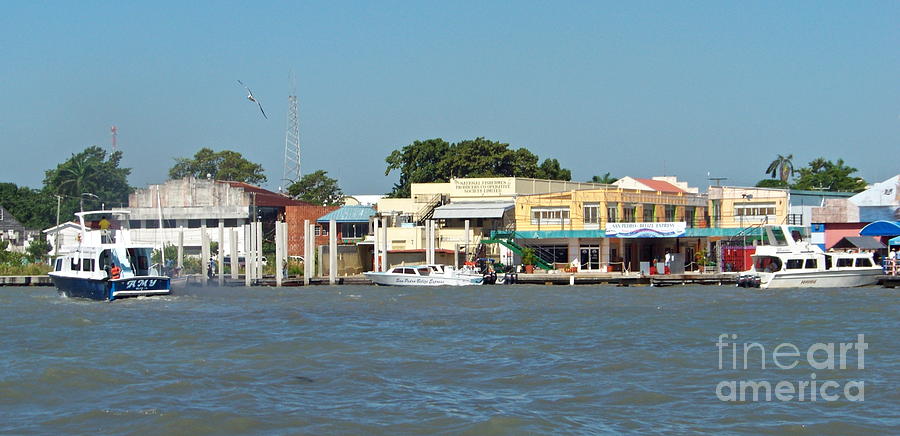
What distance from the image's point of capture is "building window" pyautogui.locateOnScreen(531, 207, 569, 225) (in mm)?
59688

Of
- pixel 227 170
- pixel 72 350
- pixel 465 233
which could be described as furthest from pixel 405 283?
pixel 227 170

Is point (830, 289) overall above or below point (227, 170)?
below

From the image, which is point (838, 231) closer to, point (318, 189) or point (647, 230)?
point (647, 230)

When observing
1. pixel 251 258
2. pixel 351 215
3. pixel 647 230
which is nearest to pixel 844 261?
pixel 647 230

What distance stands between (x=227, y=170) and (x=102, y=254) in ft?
230

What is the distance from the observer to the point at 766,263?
45.1 meters

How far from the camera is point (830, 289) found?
4362 centimetres

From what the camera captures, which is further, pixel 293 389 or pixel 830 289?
pixel 830 289

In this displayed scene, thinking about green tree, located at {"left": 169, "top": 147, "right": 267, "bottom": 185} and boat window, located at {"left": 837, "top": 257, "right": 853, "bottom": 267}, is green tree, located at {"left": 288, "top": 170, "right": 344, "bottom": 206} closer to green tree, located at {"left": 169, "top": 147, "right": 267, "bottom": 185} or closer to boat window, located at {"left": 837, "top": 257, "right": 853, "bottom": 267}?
green tree, located at {"left": 169, "top": 147, "right": 267, "bottom": 185}

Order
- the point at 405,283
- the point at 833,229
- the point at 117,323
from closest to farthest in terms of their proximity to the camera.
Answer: the point at 117,323 → the point at 405,283 → the point at 833,229

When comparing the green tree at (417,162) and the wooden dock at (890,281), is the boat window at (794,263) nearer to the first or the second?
the wooden dock at (890,281)

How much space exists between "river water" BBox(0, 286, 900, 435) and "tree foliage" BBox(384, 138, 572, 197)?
4475cm

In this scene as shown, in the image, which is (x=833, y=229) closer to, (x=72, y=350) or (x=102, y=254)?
(x=102, y=254)

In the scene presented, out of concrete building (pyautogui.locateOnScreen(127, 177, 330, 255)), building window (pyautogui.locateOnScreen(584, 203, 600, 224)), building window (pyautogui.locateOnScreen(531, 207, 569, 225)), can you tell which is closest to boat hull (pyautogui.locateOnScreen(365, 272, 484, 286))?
building window (pyautogui.locateOnScreen(531, 207, 569, 225))
